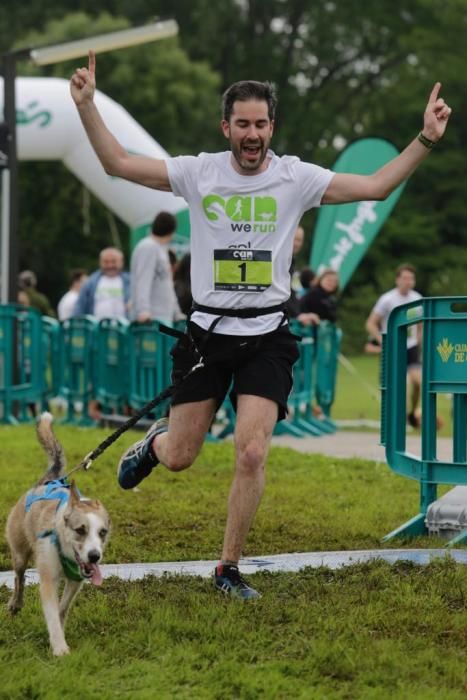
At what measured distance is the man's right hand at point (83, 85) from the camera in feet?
19.1

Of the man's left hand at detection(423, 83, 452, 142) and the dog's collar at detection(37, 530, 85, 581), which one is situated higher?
the man's left hand at detection(423, 83, 452, 142)

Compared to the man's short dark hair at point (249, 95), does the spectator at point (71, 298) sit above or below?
below

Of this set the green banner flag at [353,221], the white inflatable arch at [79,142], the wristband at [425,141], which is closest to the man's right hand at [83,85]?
the wristband at [425,141]

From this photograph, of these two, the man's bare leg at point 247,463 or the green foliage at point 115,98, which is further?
the green foliage at point 115,98

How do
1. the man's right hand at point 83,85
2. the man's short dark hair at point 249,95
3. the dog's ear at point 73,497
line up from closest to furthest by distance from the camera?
the dog's ear at point 73,497, the man's right hand at point 83,85, the man's short dark hair at point 249,95

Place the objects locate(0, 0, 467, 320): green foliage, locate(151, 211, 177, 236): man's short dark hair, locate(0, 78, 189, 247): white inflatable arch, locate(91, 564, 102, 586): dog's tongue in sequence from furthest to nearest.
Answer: locate(0, 0, 467, 320): green foliage, locate(0, 78, 189, 247): white inflatable arch, locate(151, 211, 177, 236): man's short dark hair, locate(91, 564, 102, 586): dog's tongue

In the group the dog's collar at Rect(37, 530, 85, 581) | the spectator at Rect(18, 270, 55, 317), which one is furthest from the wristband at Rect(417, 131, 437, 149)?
the spectator at Rect(18, 270, 55, 317)

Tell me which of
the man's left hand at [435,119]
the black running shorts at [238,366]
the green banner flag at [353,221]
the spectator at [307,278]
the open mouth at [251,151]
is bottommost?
the black running shorts at [238,366]

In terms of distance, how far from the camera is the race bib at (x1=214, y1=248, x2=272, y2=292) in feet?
19.8

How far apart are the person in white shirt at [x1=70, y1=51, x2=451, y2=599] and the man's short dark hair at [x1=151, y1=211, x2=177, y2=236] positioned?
712cm

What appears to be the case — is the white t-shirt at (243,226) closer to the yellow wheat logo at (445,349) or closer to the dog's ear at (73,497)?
the dog's ear at (73,497)

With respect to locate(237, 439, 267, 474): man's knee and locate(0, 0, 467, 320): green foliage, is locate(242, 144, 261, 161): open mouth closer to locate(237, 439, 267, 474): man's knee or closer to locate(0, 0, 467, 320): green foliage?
locate(237, 439, 267, 474): man's knee

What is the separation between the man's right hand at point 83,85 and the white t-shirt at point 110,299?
9.96 m

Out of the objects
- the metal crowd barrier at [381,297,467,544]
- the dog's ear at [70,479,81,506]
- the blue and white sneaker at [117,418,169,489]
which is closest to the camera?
the dog's ear at [70,479,81,506]
